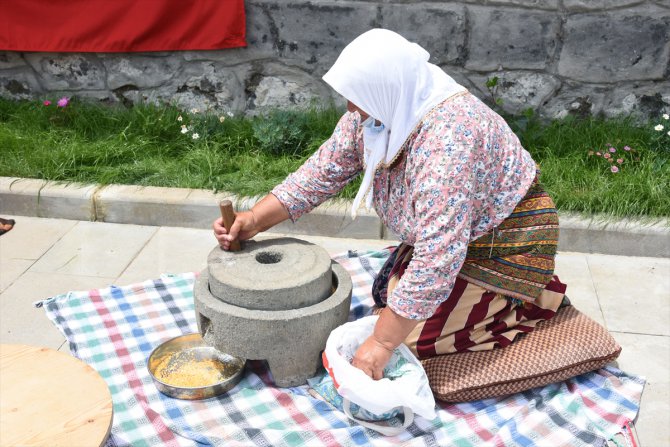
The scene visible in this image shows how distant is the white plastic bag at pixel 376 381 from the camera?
2.62 metres

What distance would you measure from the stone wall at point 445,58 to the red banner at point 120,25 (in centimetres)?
11

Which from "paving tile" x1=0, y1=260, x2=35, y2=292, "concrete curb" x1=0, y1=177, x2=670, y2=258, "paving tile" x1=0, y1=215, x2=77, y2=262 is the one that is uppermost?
"concrete curb" x1=0, y1=177, x2=670, y2=258

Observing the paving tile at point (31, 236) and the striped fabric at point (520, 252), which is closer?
the striped fabric at point (520, 252)

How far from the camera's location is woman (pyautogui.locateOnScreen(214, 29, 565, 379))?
247 centimetres

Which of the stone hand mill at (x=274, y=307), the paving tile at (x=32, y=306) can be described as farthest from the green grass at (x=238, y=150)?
the stone hand mill at (x=274, y=307)

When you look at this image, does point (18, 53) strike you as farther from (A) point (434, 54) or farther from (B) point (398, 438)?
(B) point (398, 438)

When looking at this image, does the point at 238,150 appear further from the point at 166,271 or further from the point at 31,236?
the point at 31,236

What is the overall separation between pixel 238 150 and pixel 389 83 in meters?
2.42

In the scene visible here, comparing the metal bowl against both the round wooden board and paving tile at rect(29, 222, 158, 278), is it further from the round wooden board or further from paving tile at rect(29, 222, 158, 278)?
paving tile at rect(29, 222, 158, 278)

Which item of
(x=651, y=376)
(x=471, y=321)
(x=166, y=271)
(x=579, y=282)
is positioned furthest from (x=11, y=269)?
(x=651, y=376)

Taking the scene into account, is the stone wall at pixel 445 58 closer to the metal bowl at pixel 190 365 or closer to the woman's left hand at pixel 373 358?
the metal bowl at pixel 190 365

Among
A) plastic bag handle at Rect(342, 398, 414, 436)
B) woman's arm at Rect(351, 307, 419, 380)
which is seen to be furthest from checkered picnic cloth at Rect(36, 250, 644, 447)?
woman's arm at Rect(351, 307, 419, 380)

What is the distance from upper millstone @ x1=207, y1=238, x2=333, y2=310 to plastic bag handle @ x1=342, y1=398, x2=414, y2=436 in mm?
421

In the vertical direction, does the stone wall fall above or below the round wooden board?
above
